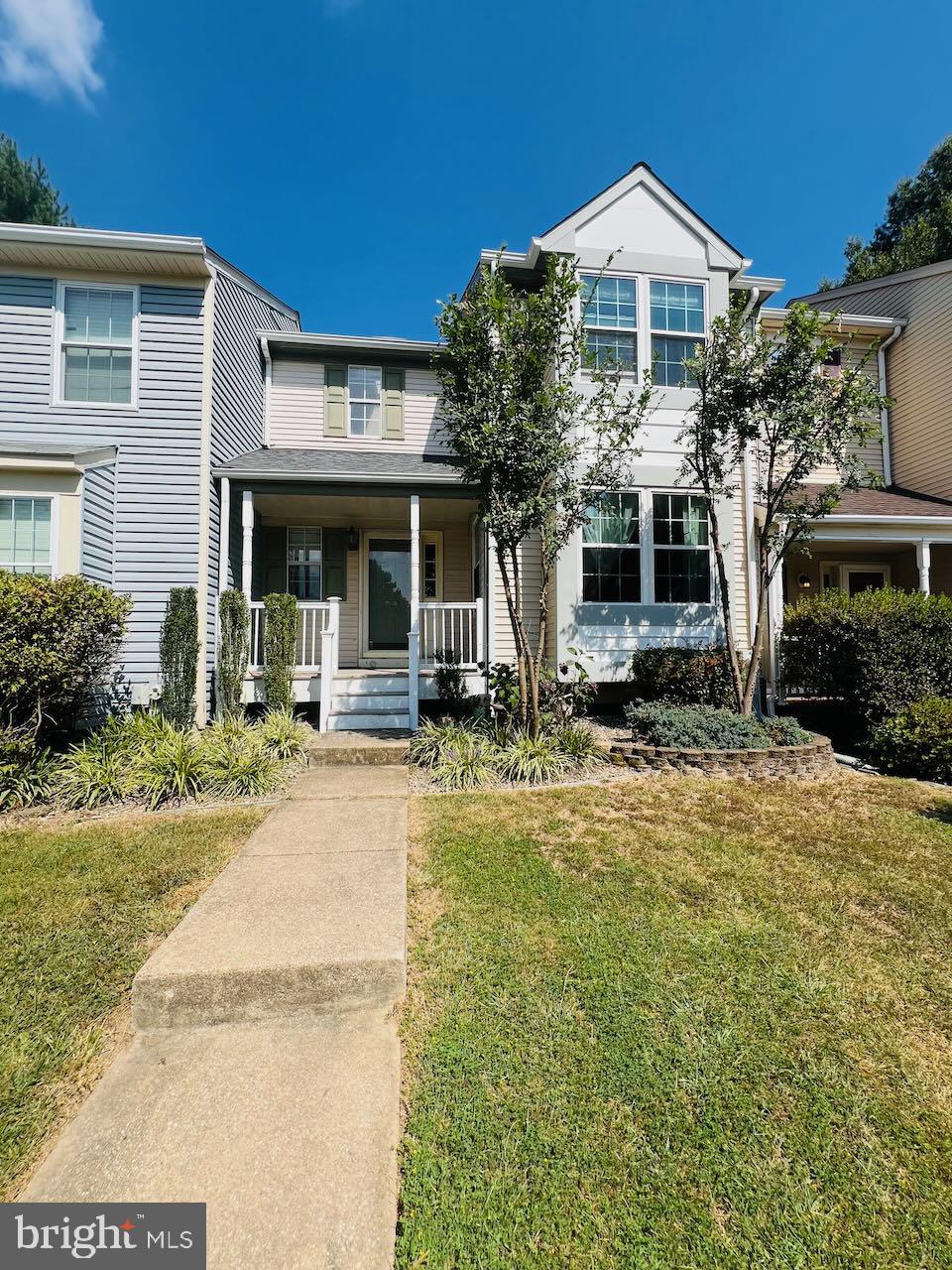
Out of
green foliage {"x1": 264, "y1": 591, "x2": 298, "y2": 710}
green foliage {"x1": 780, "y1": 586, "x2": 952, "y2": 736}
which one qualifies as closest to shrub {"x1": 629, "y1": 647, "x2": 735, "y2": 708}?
green foliage {"x1": 780, "y1": 586, "x2": 952, "y2": 736}

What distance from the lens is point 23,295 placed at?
310 inches

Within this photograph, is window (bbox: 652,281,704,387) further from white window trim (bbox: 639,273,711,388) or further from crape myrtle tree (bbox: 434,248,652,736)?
crape myrtle tree (bbox: 434,248,652,736)

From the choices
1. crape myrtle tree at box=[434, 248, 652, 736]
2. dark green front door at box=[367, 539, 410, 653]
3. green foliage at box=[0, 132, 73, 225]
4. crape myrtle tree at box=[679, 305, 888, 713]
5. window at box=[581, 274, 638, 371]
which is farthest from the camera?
green foliage at box=[0, 132, 73, 225]

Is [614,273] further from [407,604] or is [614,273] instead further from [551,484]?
[407,604]

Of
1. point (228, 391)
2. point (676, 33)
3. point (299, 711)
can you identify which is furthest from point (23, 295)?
point (676, 33)

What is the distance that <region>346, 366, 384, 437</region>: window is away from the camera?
33.3 feet

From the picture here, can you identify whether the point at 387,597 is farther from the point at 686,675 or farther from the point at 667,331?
the point at 667,331

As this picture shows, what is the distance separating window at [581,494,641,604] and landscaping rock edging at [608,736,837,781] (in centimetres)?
296

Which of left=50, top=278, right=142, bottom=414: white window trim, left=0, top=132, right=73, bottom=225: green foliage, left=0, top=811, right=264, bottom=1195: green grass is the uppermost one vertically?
left=0, top=132, right=73, bottom=225: green foliage

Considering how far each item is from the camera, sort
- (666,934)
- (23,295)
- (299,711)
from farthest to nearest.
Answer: (299,711)
(23,295)
(666,934)

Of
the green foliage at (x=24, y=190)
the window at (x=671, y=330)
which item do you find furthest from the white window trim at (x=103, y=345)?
the green foliage at (x=24, y=190)

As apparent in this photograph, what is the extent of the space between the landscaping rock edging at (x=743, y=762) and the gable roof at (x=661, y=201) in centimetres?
771

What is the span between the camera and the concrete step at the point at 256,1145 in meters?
1.59

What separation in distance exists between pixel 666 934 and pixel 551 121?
2066 cm
